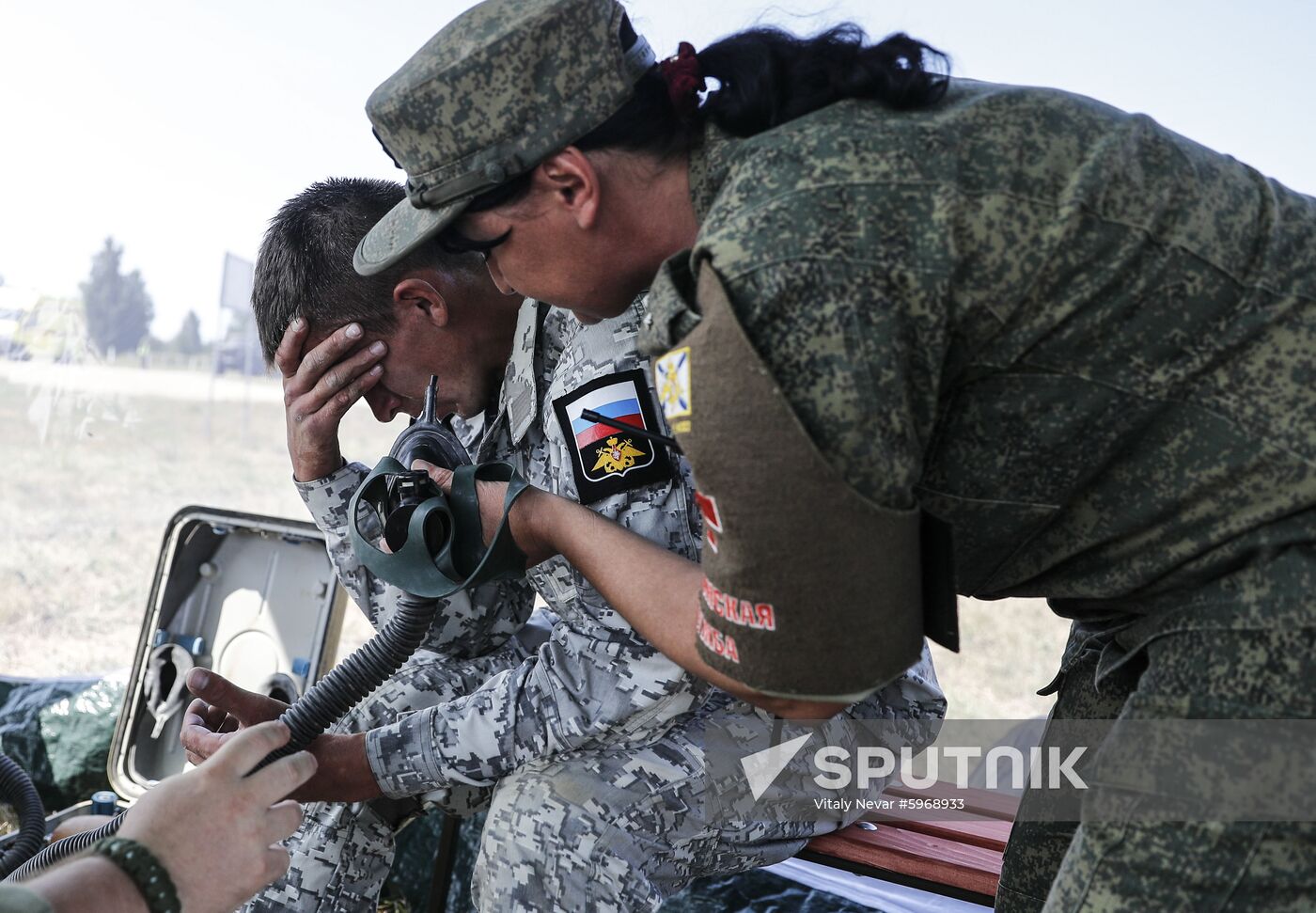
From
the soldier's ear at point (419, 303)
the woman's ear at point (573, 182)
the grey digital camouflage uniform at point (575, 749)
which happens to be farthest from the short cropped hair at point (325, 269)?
the woman's ear at point (573, 182)

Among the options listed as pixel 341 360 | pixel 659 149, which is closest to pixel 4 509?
pixel 341 360

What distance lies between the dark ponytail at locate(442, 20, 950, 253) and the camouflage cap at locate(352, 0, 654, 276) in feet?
0.09

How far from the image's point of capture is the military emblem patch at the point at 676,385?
1.30 metres

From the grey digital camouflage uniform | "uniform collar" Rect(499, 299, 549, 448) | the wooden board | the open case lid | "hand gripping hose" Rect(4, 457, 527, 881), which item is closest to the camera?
"hand gripping hose" Rect(4, 457, 527, 881)

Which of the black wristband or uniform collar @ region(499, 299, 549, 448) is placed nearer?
the black wristband

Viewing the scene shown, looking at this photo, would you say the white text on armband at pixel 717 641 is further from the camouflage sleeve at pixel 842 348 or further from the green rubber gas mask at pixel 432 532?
the green rubber gas mask at pixel 432 532

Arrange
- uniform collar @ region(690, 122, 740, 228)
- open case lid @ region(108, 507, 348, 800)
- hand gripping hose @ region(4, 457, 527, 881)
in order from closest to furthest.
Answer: uniform collar @ region(690, 122, 740, 228) → hand gripping hose @ region(4, 457, 527, 881) → open case lid @ region(108, 507, 348, 800)

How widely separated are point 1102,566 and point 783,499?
0.50m

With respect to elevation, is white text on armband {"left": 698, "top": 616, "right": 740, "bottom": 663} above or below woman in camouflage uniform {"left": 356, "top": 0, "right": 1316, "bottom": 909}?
below

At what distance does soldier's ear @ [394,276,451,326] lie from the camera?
2498 millimetres

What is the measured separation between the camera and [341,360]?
256 centimetres

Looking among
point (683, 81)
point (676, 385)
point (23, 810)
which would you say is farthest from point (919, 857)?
point (23, 810)

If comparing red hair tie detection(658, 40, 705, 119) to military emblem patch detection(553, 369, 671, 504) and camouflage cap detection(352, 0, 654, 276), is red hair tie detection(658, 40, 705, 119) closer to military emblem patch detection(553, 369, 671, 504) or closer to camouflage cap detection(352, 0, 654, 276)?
camouflage cap detection(352, 0, 654, 276)

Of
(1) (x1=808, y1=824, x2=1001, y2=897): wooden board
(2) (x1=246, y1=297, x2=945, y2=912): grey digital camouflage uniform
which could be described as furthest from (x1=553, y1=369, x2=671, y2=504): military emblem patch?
(1) (x1=808, y1=824, x2=1001, y2=897): wooden board
